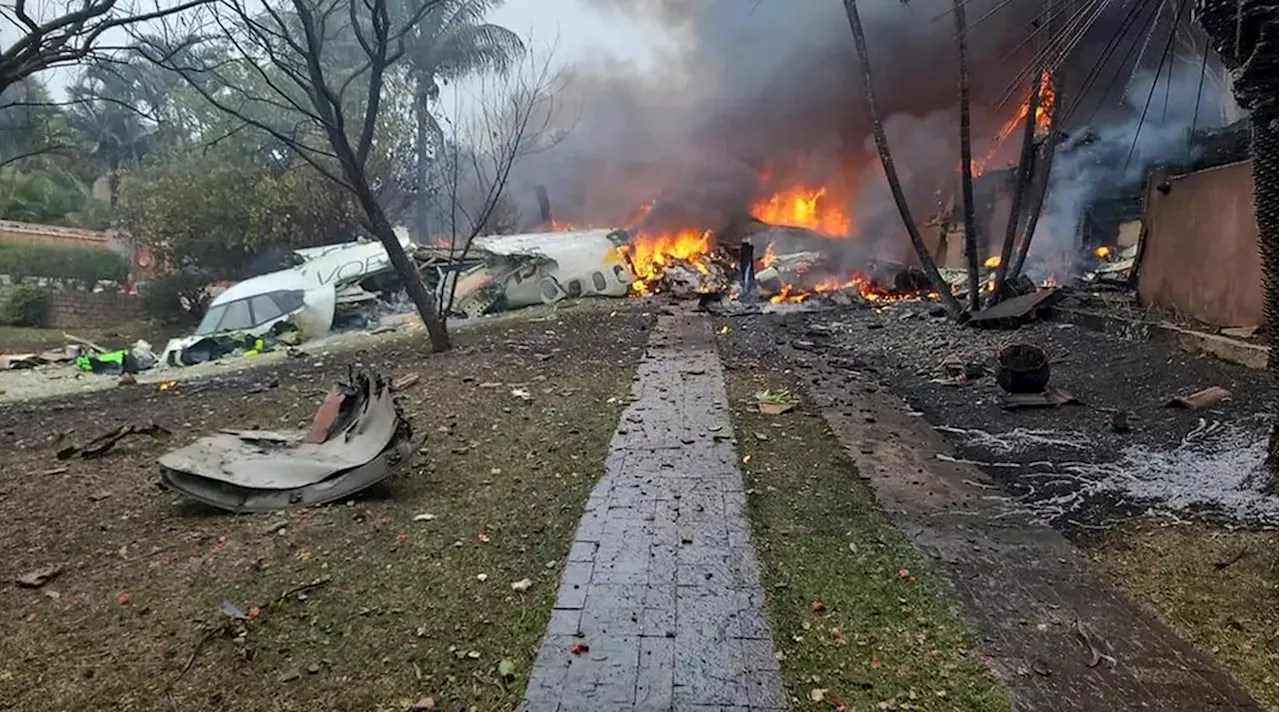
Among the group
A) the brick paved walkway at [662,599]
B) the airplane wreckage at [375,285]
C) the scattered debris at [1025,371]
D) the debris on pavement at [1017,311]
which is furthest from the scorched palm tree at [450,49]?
the brick paved walkway at [662,599]

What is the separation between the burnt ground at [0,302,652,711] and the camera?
8.25ft

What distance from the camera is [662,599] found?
306cm

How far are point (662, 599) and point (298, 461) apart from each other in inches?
89.3

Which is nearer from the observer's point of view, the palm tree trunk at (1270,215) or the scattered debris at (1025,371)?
the palm tree trunk at (1270,215)

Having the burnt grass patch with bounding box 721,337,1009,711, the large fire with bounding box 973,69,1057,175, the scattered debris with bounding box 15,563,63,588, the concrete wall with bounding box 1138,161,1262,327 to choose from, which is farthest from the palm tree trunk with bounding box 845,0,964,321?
the scattered debris with bounding box 15,563,63,588

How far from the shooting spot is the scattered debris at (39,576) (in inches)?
128

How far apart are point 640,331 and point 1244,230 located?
24.0 feet

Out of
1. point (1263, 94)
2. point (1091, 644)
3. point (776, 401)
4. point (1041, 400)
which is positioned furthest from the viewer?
point (776, 401)

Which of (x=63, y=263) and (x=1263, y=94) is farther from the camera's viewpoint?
(x=63, y=263)

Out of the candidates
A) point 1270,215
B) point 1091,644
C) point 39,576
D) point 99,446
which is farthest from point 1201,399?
point 99,446

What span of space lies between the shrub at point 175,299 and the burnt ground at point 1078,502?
18124 mm

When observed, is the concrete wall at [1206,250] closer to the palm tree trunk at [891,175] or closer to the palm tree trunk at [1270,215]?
the palm tree trunk at [891,175]

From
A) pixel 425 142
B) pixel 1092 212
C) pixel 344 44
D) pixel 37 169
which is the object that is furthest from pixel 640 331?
pixel 37 169

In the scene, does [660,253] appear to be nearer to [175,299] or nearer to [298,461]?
[175,299]
